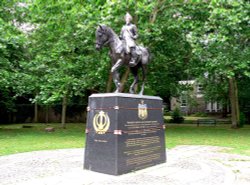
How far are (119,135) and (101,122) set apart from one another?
0.73m

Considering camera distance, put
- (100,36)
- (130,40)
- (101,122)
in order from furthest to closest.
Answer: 1. (130,40)
2. (100,36)
3. (101,122)

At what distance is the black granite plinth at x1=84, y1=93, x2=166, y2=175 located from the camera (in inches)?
338

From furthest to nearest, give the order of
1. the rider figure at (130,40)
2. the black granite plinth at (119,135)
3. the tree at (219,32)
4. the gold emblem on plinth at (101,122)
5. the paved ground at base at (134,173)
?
the tree at (219,32), the rider figure at (130,40), the gold emblem on plinth at (101,122), the black granite plinth at (119,135), the paved ground at base at (134,173)

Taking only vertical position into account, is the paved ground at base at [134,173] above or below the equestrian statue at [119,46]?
below

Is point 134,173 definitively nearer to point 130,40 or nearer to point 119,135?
point 119,135

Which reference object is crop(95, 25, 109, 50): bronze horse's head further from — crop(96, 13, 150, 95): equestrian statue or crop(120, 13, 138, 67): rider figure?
crop(120, 13, 138, 67): rider figure

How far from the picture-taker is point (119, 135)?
8555mm

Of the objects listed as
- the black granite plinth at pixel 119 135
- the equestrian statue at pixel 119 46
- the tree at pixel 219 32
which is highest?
the tree at pixel 219 32

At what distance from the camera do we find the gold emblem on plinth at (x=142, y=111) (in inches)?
374

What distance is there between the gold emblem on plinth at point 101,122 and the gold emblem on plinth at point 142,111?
1123 millimetres

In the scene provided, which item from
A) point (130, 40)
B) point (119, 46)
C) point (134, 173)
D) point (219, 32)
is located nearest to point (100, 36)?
point (119, 46)

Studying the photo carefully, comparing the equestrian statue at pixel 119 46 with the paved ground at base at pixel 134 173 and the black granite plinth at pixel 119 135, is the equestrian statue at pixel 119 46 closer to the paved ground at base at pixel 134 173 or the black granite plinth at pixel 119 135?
the black granite plinth at pixel 119 135

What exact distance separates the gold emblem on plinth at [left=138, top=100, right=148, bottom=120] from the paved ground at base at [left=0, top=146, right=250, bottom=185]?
155 cm

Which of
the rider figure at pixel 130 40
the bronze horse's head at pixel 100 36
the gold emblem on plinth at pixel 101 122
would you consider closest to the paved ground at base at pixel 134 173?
the gold emblem on plinth at pixel 101 122
